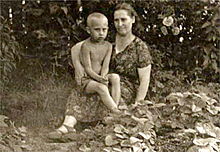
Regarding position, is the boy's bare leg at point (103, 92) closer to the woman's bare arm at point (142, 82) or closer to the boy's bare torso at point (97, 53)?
the boy's bare torso at point (97, 53)

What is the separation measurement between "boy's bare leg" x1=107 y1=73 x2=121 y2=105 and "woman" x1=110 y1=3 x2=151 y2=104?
0.67ft

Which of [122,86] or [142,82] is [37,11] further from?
[142,82]

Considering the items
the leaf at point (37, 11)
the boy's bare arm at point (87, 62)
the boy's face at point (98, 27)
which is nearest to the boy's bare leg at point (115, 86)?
the boy's bare arm at point (87, 62)

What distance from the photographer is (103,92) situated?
4.96 metres

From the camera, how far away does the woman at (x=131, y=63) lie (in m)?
5.23

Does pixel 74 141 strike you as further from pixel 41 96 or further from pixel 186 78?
pixel 186 78

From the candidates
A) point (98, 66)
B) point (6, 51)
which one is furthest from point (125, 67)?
point (6, 51)

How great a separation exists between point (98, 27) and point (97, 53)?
248mm

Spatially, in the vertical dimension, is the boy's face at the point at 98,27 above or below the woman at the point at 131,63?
above

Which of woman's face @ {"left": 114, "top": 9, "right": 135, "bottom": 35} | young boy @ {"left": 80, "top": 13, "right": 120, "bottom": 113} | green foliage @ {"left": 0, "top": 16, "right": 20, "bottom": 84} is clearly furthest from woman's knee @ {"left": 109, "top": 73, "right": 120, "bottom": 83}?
green foliage @ {"left": 0, "top": 16, "right": 20, "bottom": 84}

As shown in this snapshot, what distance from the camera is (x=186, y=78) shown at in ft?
22.6

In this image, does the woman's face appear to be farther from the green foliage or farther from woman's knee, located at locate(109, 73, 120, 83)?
the green foliage

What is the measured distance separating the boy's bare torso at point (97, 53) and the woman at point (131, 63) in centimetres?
22

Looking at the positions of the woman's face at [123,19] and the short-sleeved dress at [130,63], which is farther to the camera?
the short-sleeved dress at [130,63]
